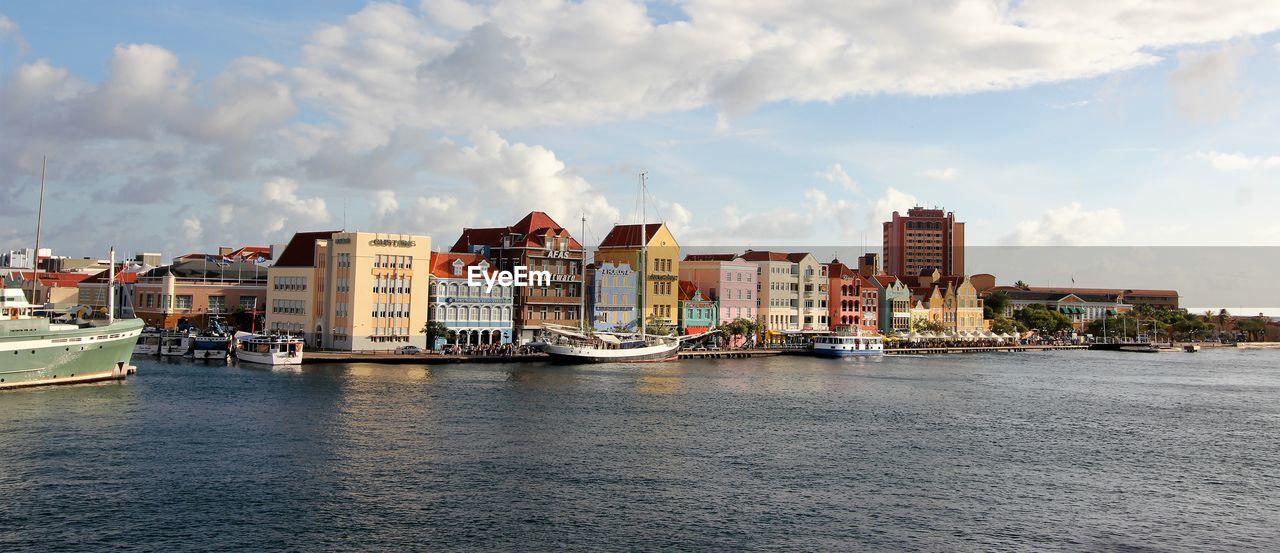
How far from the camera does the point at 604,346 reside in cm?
9225

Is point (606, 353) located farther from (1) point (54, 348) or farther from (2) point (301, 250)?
(1) point (54, 348)

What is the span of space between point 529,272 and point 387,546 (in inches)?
2768

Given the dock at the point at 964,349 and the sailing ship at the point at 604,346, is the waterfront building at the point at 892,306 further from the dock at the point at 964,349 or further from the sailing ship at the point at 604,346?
the sailing ship at the point at 604,346

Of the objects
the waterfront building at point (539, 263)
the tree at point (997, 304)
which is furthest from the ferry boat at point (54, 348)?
the tree at point (997, 304)

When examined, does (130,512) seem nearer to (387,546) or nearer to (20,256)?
(387,546)

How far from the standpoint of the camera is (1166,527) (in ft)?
100

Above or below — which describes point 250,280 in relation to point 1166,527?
above

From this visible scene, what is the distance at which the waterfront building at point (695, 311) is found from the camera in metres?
112

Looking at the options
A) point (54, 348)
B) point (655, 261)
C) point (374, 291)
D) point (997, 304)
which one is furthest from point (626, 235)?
point (997, 304)

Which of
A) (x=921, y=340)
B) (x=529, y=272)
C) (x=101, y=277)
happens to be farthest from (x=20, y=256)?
(x=921, y=340)

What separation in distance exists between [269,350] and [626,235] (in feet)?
144

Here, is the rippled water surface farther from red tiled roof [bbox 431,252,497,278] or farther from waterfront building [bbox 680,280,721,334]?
waterfront building [bbox 680,280,721,334]

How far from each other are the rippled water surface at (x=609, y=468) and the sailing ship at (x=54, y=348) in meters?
1.96

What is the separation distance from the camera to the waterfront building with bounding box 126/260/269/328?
94.5 metres
